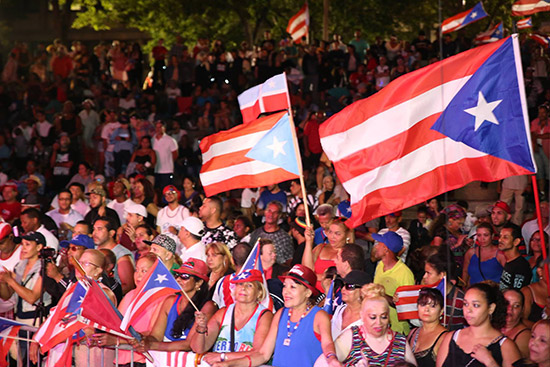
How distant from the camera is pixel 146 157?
61.7 feet

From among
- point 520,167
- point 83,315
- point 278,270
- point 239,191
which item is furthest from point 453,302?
point 239,191

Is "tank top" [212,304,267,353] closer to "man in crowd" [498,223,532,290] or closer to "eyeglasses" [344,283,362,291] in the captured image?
"eyeglasses" [344,283,362,291]

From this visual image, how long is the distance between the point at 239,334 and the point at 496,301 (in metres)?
2.09

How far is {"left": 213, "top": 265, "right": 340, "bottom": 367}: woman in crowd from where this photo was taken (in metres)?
7.35

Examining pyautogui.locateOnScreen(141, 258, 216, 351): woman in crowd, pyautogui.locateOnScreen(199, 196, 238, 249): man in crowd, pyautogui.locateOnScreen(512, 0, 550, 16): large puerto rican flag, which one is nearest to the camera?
pyautogui.locateOnScreen(141, 258, 216, 351): woman in crowd

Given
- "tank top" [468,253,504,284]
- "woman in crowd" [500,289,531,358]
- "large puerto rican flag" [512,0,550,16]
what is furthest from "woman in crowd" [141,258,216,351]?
"large puerto rican flag" [512,0,550,16]

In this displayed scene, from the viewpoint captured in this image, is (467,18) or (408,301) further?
(467,18)

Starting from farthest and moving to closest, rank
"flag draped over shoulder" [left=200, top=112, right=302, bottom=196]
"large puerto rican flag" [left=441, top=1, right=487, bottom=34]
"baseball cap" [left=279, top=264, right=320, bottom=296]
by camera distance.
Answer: "large puerto rican flag" [left=441, top=1, right=487, bottom=34], "flag draped over shoulder" [left=200, top=112, right=302, bottom=196], "baseball cap" [left=279, top=264, right=320, bottom=296]

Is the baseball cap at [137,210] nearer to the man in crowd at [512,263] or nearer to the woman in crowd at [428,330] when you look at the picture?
the man in crowd at [512,263]

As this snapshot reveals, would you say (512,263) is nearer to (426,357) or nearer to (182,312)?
(426,357)

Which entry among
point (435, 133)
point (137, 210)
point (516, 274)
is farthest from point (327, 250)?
point (137, 210)

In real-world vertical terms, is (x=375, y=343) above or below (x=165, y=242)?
below

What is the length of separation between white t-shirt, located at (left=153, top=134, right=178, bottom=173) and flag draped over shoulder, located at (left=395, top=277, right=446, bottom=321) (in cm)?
1060

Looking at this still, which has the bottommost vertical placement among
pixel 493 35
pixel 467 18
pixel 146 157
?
Answer: pixel 146 157
